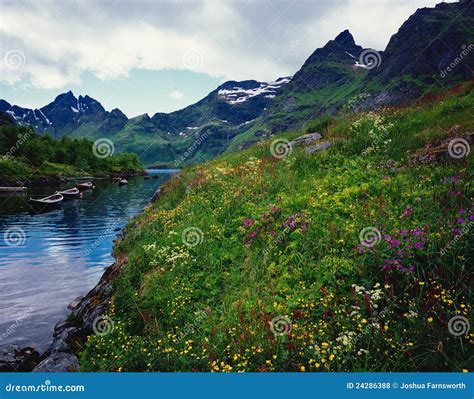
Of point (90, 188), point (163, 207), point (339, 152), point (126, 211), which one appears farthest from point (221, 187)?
point (90, 188)

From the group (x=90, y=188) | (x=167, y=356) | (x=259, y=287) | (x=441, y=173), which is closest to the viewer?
(x=167, y=356)

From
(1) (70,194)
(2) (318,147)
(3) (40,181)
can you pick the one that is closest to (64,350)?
(2) (318,147)

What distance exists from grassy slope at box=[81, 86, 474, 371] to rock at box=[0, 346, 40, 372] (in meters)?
3.35

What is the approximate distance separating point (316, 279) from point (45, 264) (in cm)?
1926

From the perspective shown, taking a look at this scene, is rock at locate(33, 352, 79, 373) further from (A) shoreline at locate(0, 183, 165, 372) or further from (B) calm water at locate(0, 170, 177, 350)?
(B) calm water at locate(0, 170, 177, 350)

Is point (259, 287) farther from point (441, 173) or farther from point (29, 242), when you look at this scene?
point (29, 242)

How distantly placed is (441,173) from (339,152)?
16.7ft

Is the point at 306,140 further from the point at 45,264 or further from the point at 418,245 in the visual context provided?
the point at 45,264

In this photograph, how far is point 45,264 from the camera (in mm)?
19578

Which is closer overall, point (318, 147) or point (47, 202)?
point (318, 147)

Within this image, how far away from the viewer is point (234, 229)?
10.4m

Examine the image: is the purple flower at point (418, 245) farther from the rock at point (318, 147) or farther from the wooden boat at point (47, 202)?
the wooden boat at point (47, 202)

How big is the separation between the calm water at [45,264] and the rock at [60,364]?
3.73 meters

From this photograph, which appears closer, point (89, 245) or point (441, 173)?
point (441, 173)
